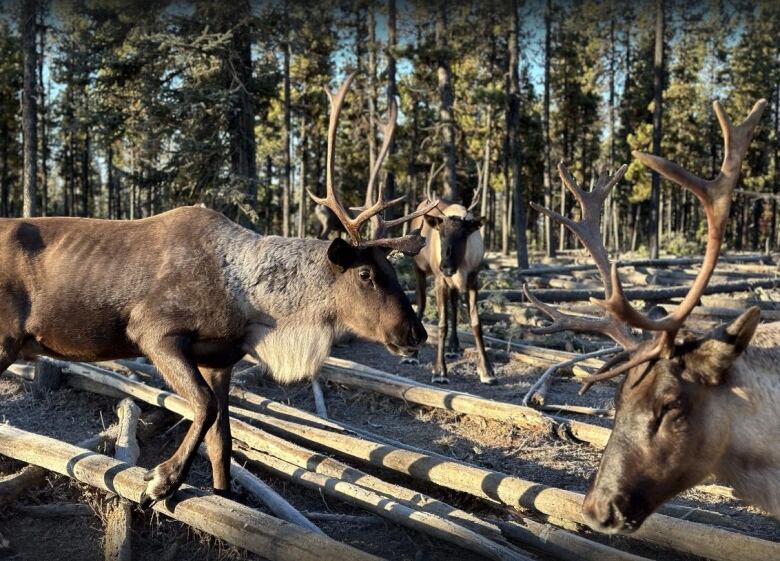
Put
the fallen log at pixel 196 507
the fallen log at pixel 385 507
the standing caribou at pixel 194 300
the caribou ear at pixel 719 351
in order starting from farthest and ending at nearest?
the standing caribou at pixel 194 300
the fallen log at pixel 385 507
the fallen log at pixel 196 507
the caribou ear at pixel 719 351

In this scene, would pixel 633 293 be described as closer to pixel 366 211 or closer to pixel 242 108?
pixel 366 211

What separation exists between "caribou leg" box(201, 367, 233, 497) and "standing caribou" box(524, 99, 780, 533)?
2.76 metres

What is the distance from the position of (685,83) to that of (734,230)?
41.9 ft

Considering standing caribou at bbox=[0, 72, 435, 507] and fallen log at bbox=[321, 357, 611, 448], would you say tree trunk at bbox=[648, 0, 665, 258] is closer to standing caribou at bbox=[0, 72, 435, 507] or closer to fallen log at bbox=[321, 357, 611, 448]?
fallen log at bbox=[321, 357, 611, 448]

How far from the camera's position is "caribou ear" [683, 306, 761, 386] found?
290 centimetres

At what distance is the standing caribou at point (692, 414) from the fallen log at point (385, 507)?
1043 mm

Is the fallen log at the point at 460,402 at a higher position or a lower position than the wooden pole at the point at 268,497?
higher

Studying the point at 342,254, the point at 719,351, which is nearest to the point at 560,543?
the point at 719,351

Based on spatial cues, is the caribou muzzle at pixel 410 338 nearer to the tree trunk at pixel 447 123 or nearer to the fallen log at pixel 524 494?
the fallen log at pixel 524 494

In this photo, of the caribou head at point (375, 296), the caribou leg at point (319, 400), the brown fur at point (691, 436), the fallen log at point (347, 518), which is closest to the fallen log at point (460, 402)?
the caribou leg at point (319, 400)

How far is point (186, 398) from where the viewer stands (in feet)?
14.9

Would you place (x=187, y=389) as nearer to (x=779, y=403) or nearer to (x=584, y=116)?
(x=779, y=403)

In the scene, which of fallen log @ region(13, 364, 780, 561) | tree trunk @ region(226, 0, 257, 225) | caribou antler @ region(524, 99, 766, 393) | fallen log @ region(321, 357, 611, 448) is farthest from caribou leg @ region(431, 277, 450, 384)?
tree trunk @ region(226, 0, 257, 225)

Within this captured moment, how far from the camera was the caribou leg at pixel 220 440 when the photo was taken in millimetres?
5070
